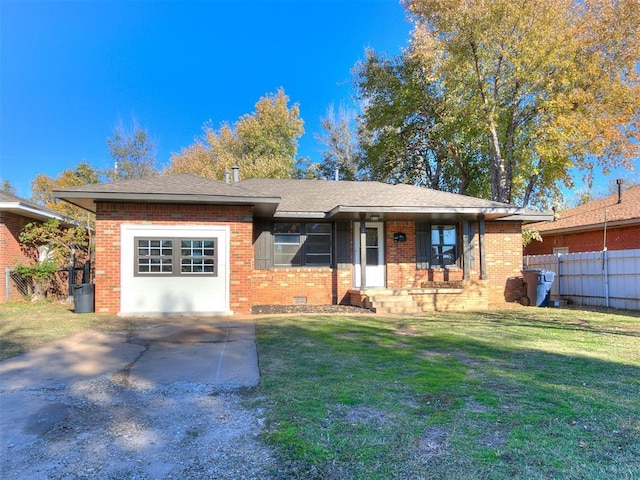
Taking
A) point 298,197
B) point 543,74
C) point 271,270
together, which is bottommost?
point 271,270

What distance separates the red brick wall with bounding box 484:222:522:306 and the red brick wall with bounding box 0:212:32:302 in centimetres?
1464

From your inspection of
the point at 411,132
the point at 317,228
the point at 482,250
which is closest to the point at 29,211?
the point at 317,228

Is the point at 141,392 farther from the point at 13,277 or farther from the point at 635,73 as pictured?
the point at 635,73

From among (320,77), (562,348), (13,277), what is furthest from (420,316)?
(320,77)

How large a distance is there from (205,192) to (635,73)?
55.4 ft

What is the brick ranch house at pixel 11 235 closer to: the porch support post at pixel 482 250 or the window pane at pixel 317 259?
the window pane at pixel 317 259

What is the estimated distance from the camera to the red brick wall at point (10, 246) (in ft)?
40.7

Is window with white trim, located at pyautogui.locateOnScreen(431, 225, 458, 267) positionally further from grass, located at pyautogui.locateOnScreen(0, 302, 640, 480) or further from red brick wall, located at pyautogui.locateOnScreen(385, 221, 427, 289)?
grass, located at pyautogui.locateOnScreen(0, 302, 640, 480)

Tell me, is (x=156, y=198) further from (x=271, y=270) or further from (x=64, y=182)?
(x=64, y=182)

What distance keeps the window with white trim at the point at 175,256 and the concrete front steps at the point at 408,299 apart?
14.2ft

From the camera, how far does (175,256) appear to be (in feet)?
34.5

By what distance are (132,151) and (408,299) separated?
23.0 meters

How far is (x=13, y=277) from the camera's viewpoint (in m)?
12.9

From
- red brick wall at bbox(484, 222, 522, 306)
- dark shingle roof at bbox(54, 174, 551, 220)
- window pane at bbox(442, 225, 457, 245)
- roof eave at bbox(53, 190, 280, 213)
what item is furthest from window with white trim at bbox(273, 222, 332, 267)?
red brick wall at bbox(484, 222, 522, 306)
